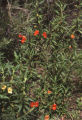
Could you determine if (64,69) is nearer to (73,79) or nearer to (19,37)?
(73,79)

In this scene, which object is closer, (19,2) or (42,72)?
(42,72)

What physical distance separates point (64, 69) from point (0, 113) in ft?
4.40

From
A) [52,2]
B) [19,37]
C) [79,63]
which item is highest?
[52,2]

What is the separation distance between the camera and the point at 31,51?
374cm

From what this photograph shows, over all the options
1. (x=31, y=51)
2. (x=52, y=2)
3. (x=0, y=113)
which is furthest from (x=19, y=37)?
(x=0, y=113)

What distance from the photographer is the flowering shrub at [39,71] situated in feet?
9.64

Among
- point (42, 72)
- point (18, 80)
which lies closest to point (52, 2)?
point (42, 72)

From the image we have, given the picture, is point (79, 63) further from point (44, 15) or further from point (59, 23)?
point (44, 15)

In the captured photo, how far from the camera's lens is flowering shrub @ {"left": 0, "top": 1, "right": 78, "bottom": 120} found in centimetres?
294

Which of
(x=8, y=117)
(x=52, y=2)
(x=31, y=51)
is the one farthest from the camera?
(x=52, y=2)

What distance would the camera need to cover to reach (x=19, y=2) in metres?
4.91

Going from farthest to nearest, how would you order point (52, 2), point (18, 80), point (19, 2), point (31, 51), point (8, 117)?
point (19, 2), point (52, 2), point (31, 51), point (18, 80), point (8, 117)

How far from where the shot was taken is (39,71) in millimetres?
3947

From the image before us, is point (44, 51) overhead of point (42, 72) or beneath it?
overhead
